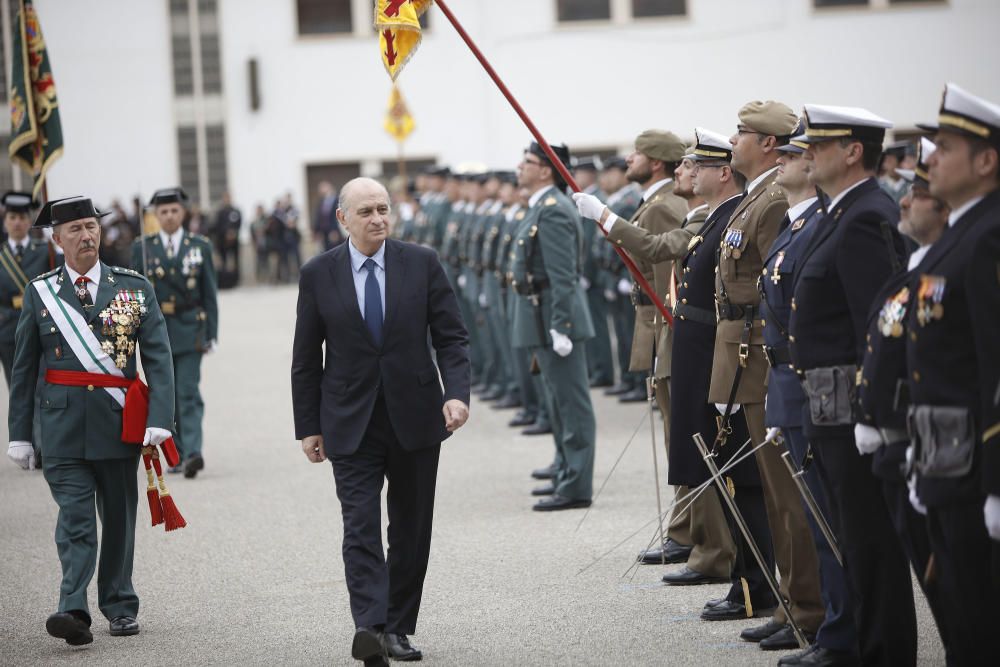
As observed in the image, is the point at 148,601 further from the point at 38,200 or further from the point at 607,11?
the point at 607,11

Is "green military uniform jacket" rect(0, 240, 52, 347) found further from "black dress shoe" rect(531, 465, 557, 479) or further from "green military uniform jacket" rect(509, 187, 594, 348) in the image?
"black dress shoe" rect(531, 465, 557, 479)

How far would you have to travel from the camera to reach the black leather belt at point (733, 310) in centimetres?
617

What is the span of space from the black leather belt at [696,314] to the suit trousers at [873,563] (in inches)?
60.9

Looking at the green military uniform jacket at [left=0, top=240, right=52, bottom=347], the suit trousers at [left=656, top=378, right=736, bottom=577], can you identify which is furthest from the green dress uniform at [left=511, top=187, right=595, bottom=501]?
the green military uniform jacket at [left=0, top=240, right=52, bottom=347]

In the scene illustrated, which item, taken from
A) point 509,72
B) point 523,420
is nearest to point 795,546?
point 523,420

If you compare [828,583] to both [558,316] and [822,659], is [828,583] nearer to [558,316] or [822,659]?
[822,659]

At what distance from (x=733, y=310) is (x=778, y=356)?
634mm

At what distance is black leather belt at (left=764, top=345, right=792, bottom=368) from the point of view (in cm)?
556

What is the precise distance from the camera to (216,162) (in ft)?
120

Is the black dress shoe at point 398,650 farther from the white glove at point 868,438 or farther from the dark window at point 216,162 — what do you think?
the dark window at point 216,162

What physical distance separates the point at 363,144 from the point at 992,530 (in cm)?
3258

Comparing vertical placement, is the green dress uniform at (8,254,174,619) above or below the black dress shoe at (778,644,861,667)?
above

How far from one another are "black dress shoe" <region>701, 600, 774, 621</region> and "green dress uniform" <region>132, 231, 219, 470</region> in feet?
18.7

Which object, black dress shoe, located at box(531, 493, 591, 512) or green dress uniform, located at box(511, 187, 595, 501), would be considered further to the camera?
green dress uniform, located at box(511, 187, 595, 501)
